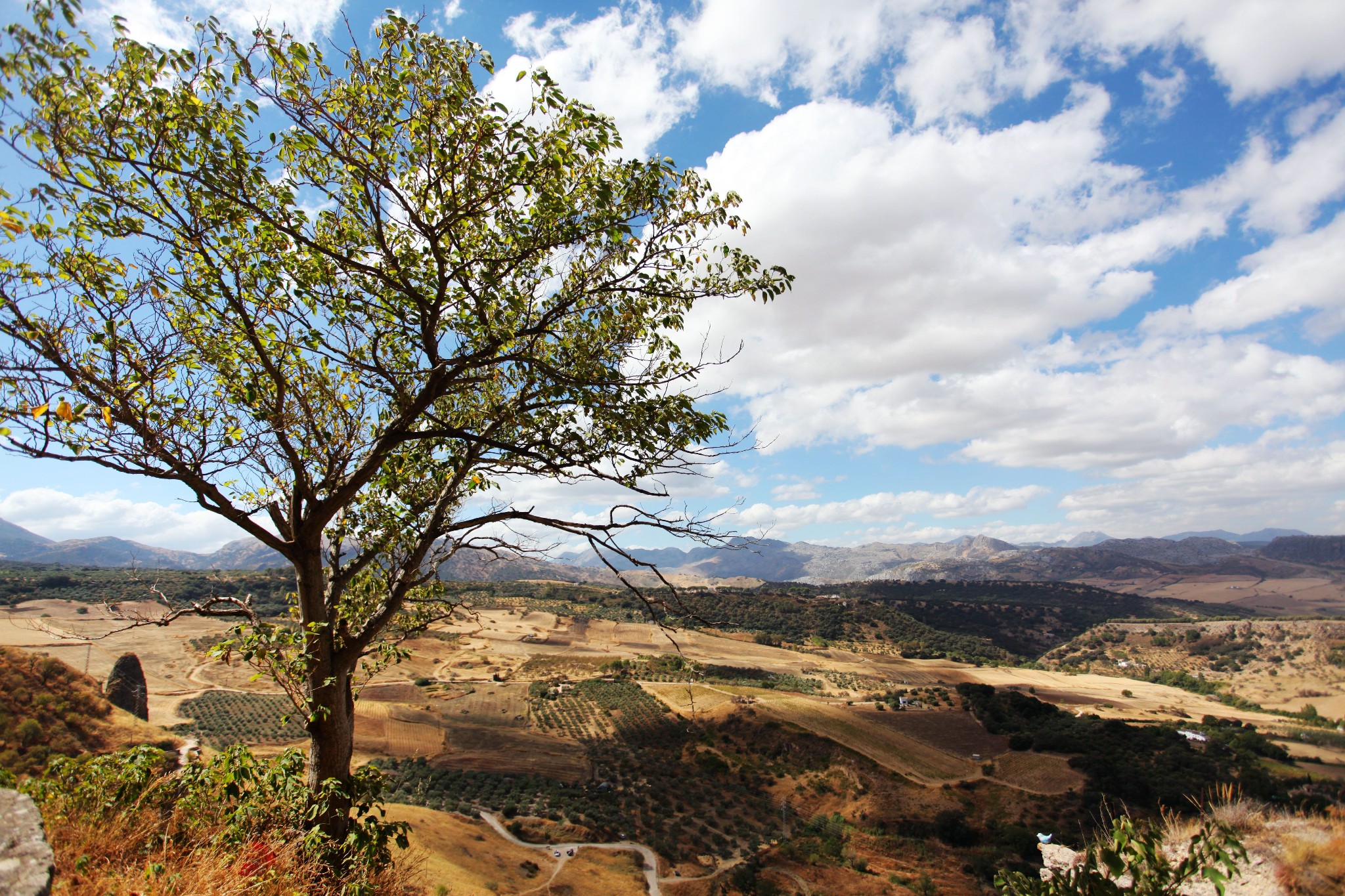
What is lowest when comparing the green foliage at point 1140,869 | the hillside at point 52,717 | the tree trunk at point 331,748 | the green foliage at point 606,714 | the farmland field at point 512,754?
the green foliage at point 606,714

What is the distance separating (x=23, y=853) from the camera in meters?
3.49

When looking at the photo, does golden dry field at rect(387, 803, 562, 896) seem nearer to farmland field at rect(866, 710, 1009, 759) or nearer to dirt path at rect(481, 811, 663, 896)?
dirt path at rect(481, 811, 663, 896)

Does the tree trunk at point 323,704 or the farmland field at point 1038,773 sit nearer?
the tree trunk at point 323,704

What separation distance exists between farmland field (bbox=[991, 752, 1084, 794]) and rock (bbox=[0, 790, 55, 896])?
5153cm

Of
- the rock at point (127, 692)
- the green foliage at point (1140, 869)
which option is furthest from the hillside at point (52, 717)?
the green foliage at point (1140, 869)

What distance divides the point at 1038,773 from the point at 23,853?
55280mm

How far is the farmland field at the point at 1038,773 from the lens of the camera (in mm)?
40594

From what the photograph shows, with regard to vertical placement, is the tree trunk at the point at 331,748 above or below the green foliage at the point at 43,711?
above

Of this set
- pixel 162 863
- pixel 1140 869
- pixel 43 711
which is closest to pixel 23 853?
pixel 162 863

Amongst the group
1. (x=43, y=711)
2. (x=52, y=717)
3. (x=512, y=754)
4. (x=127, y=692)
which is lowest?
(x=512, y=754)

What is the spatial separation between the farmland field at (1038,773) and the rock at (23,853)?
5153cm

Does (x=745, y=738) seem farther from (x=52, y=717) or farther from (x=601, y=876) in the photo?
(x=52, y=717)

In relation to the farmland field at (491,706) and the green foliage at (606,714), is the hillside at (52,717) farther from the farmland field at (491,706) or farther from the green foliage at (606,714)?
the green foliage at (606,714)

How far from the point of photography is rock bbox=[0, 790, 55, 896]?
3.26 meters
